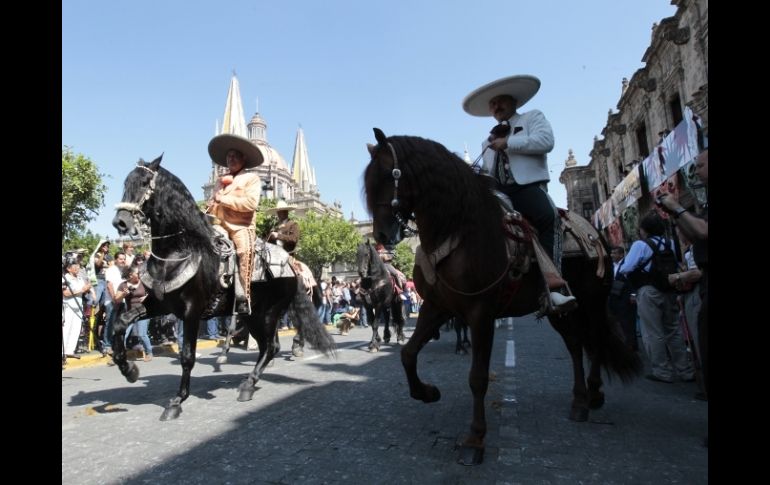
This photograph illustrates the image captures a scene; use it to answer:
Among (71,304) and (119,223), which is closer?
(119,223)

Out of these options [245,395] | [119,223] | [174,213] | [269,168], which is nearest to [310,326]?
[245,395]

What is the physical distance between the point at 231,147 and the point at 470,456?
187 inches

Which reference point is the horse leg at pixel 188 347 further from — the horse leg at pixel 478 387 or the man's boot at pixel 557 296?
the man's boot at pixel 557 296

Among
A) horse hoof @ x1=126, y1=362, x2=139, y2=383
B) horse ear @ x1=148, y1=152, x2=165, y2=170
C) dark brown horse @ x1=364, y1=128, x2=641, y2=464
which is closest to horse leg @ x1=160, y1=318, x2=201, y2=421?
horse hoof @ x1=126, y1=362, x2=139, y2=383

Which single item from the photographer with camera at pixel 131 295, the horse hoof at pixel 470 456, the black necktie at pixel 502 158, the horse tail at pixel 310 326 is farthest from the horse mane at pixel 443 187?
the photographer with camera at pixel 131 295

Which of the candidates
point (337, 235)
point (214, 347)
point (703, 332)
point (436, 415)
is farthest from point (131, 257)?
point (337, 235)

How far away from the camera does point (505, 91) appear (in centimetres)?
419

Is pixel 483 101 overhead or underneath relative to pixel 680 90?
underneath

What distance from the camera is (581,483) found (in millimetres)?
2529

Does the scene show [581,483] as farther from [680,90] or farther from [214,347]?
[680,90]

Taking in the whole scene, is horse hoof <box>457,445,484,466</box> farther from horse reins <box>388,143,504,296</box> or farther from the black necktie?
the black necktie

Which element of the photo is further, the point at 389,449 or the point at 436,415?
the point at 436,415

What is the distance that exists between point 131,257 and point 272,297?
715 cm

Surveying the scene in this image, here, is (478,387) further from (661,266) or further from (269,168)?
(269,168)
